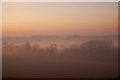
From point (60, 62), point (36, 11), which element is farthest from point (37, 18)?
point (60, 62)

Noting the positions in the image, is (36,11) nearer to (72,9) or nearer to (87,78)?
(72,9)

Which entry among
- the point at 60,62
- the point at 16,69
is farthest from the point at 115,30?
the point at 16,69

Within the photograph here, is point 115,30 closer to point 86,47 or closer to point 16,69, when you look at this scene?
point 86,47

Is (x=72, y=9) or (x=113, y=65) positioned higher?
(x=72, y=9)

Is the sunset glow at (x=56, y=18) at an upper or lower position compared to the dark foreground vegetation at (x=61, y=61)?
upper

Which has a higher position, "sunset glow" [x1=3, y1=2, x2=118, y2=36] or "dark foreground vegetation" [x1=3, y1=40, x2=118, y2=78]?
"sunset glow" [x1=3, y1=2, x2=118, y2=36]

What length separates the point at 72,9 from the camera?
10977mm

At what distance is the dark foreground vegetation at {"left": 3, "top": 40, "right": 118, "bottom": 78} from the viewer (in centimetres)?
1097

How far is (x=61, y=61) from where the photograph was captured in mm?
10977

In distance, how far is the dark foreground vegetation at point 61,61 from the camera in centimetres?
1097

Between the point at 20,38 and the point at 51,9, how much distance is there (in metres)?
0.67

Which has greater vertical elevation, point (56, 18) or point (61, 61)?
point (56, 18)

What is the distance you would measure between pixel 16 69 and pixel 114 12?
5.88ft

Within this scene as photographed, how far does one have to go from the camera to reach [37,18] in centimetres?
1099
